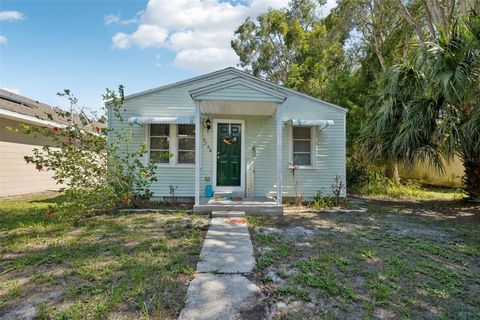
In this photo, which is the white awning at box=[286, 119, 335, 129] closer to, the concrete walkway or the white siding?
the white siding

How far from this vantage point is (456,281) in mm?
3354

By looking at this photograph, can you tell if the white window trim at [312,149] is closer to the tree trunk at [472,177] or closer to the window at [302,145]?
the window at [302,145]

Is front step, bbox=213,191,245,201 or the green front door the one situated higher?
the green front door

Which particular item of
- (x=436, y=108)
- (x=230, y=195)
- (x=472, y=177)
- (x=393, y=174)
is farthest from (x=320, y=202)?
(x=393, y=174)

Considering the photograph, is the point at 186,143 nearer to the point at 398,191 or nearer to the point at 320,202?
the point at 320,202

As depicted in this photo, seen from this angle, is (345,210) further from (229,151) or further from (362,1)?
(362,1)

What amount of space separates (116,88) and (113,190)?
2605 mm

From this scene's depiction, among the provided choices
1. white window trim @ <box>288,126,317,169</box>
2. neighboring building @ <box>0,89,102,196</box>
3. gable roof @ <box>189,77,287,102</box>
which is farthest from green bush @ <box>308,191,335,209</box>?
neighboring building @ <box>0,89,102,196</box>

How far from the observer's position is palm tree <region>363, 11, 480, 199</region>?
6.41 m

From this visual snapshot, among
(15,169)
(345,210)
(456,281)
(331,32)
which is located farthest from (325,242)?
(331,32)

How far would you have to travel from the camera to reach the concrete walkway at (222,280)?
261 centimetres

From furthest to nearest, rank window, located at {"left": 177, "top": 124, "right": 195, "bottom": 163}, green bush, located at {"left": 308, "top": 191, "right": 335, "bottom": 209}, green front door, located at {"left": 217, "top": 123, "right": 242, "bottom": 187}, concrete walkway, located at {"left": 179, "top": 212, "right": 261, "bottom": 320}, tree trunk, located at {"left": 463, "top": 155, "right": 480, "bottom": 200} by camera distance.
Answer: window, located at {"left": 177, "top": 124, "right": 195, "bottom": 163} → green front door, located at {"left": 217, "top": 123, "right": 242, "bottom": 187} → green bush, located at {"left": 308, "top": 191, "right": 335, "bottom": 209} → tree trunk, located at {"left": 463, "top": 155, "right": 480, "bottom": 200} → concrete walkway, located at {"left": 179, "top": 212, "right": 261, "bottom": 320}

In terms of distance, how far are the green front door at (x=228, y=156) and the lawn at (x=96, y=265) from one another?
7.96 ft

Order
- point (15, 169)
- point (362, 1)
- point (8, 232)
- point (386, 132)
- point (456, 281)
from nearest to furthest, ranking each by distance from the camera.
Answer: point (456, 281)
point (8, 232)
point (386, 132)
point (15, 169)
point (362, 1)
